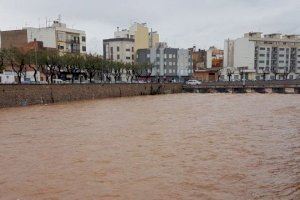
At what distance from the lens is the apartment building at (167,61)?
108 m

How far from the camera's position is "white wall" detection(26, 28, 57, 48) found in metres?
87.9

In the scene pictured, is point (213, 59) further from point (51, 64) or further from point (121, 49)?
point (51, 64)

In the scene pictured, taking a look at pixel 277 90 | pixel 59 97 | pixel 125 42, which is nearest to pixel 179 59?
pixel 125 42

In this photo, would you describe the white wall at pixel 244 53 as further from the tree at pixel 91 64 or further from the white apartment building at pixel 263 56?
the tree at pixel 91 64

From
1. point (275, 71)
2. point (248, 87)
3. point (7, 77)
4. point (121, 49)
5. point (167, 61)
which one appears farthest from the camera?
point (275, 71)

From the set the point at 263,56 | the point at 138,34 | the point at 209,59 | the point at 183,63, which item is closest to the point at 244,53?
the point at 263,56

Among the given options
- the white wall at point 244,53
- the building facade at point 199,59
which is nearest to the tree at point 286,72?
the white wall at point 244,53

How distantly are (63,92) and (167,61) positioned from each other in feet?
180

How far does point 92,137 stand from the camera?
2531cm

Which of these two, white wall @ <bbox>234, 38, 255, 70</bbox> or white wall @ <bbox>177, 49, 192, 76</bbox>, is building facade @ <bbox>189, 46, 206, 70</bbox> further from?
white wall @ <bbox>234, 38, 255, 70</bbox>

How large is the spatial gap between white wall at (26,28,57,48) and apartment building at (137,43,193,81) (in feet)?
92.3

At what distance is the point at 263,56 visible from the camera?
11225cm

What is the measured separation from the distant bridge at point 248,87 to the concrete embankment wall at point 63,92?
10291 mm

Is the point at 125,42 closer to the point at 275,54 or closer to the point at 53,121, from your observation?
the point at 275,54
